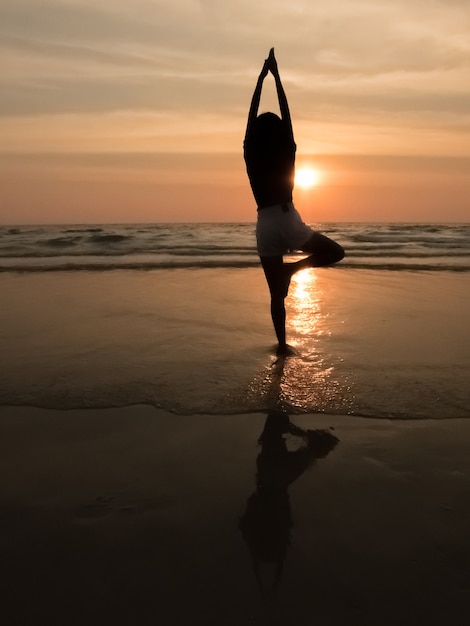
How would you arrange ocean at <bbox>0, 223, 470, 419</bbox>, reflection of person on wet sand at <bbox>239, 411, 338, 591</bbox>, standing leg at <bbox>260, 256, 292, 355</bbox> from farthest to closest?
standing leg at <bbox>260, 256, 292, 355</bbox> < ocean at <bbox>0, 223, 470, 419</bbox> < reflection of person on wet sand at <bbox>239, 411, 338, 591</bbox>

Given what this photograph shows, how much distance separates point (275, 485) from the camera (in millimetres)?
2396

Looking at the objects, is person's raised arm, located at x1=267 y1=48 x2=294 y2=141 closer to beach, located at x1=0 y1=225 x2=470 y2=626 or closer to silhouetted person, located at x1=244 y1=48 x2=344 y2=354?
silhouetted person, located at x1=244 y1=48 x2=344 y2=354

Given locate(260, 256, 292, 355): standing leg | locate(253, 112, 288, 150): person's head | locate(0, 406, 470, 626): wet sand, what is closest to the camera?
locate(0, 406, 470, 626): wet sand

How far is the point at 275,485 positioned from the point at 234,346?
2.40 metres

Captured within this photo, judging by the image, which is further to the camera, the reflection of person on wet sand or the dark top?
the dark top

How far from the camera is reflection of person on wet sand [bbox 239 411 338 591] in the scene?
196cm

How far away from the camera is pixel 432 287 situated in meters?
8.59

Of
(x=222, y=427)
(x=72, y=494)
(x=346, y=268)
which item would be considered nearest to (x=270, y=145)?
(x=222, y=427)

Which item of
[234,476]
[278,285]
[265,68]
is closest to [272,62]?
[265,68]

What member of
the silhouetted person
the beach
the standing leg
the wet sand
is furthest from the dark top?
the wet sand

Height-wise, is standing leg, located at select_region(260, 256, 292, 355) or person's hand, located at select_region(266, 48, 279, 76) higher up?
person's hand, located at select_region(266, 48, 279, 76)

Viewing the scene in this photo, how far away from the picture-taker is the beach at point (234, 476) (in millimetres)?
1727

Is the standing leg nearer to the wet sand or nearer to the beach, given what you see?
the beach

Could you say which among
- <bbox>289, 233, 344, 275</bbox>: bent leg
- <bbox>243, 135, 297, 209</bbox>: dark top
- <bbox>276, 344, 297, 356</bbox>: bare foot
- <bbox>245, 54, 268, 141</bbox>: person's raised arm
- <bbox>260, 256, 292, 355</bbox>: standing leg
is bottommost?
<bbox>276, 344, 297, 356</bbox>: bare foot
